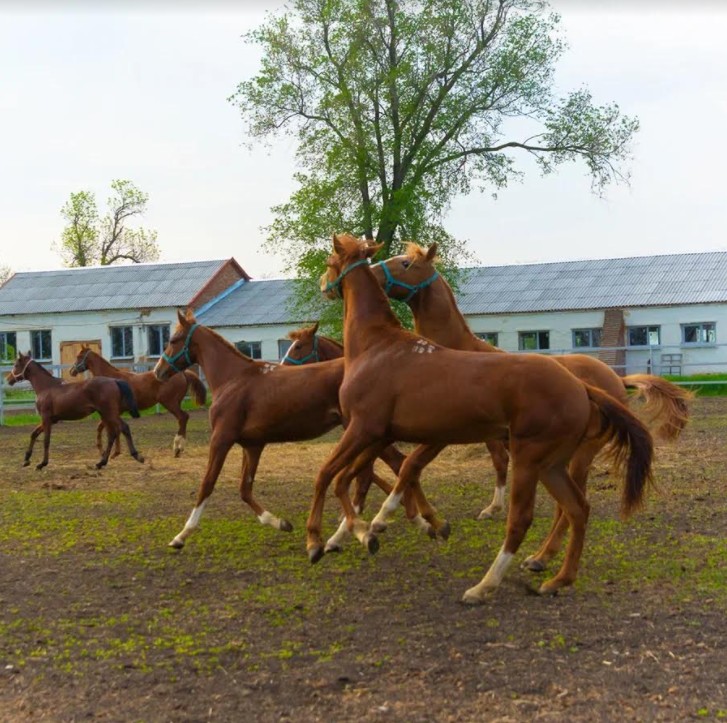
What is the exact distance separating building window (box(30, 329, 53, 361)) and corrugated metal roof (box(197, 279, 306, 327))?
24.2 ft

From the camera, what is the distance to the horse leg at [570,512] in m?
6.30

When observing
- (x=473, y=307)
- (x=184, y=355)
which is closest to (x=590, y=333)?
(x=473, y=307)

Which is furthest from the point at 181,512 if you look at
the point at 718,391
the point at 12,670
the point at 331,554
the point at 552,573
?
the point at 718,391

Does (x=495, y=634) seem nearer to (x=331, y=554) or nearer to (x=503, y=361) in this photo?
(x=503, y=361)

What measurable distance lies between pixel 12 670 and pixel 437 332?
4.83m

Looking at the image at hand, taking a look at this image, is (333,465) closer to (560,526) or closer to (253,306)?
(560,526)

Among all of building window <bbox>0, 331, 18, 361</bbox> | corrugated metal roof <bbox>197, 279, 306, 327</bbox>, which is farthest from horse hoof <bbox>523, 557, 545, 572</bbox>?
building window <bbox>0, 331, 18, 361</bbox>

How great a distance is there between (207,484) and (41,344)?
41966 millimetres

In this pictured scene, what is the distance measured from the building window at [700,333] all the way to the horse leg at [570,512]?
3567 centimetres

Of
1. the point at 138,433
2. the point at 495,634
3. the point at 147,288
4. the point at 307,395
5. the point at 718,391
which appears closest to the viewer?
the point at 495,634

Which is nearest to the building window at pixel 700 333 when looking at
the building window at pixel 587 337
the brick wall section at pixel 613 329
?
the brick wall section at pixel 613 329

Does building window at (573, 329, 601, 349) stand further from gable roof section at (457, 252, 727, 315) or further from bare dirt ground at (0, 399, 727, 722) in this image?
bare dirt ground at (0, 399, 727, 722)

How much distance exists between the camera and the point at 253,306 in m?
47.6

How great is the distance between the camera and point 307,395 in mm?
8703
